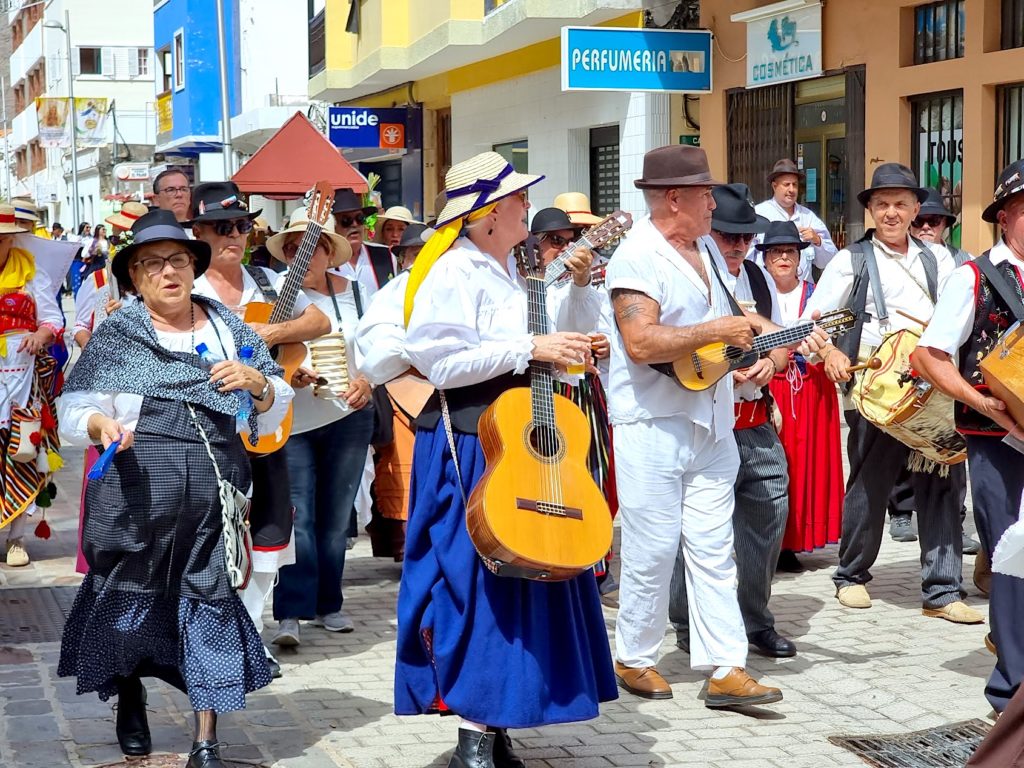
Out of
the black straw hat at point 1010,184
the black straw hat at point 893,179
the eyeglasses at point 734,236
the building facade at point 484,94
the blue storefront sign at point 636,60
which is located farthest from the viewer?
the building facade at point 484,94

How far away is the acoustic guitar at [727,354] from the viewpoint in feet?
19.6

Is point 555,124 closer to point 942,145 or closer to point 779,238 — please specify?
point 942,145

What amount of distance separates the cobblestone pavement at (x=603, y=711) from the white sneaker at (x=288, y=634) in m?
0.06

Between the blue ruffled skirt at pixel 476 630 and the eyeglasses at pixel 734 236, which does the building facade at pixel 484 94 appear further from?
the blue ruffled skirt at pixel 476 630

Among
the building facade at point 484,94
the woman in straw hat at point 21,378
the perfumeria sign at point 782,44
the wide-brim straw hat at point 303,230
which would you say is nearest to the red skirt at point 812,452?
the wide-brim straw hat at point 303,230

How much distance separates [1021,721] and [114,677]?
304 centimetres

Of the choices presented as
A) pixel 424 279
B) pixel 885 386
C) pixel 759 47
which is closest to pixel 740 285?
pixel 885 386

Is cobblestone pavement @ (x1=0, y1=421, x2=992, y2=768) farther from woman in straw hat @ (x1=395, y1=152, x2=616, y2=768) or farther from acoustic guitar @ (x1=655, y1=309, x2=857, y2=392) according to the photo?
acoustic guitar @ (x1=655, y1=309, x2=857, y2=392)

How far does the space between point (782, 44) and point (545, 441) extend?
1180 centimetres

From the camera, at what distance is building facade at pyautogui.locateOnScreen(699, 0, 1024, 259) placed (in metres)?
13.5

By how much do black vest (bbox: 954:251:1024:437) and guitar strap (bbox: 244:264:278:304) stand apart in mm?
3055

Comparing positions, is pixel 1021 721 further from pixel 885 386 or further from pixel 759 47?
pixel 759 47

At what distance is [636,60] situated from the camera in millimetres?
16094

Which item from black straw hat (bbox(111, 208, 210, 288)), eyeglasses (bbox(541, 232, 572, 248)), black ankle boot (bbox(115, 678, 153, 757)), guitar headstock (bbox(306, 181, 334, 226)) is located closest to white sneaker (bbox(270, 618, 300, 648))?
black ankle boot (bbox(115, 678, 153, 757))
